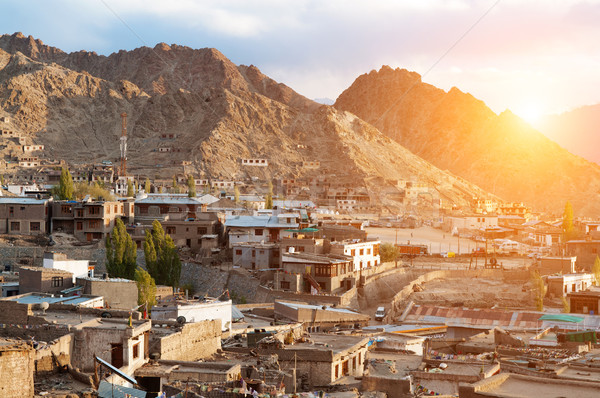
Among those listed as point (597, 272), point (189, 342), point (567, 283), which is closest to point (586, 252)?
point (597, 272)

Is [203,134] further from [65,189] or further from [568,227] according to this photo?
[568,227]

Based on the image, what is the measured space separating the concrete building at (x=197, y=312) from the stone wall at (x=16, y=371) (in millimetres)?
10340

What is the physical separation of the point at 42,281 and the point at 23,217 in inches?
1041

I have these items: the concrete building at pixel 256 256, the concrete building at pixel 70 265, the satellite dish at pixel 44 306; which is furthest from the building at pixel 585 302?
the satellite dish at pixel 44 306

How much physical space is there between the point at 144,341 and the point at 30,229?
130 feet

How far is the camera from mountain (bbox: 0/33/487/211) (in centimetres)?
11931

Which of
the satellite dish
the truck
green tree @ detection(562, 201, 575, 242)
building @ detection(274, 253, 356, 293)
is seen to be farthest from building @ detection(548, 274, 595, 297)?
the satellite dish

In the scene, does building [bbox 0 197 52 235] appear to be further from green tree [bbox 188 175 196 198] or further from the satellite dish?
the satellite dish

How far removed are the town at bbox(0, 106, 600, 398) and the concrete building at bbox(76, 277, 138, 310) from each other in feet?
0.26

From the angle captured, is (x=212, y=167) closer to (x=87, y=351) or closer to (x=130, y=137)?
(x=130, y=137)

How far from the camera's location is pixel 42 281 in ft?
100.0

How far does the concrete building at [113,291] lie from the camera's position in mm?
29850

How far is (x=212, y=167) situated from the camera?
4525 inches

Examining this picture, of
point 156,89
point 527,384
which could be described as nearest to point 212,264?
point 527,384
